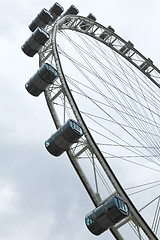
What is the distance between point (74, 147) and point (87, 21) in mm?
14930

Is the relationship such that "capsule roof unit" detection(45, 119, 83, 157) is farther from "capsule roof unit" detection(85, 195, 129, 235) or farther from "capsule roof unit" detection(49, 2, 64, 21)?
"capsule roof unit" detection(49, 2, 64, 21)

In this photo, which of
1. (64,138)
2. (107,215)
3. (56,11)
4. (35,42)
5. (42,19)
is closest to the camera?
(107,215)

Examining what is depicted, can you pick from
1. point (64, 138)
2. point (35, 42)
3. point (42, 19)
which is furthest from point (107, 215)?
point (42, 19)

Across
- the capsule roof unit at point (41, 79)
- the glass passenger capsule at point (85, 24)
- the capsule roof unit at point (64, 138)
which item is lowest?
the capsule roof unit at point (64, 138)

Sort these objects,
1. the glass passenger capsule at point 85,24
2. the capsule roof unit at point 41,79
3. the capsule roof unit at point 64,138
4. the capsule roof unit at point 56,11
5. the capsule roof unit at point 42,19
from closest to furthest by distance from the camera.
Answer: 1. the capsule roof unit at point 64,138
2. the capsule roof unit at point 41,79
3. the capsule roof unit at point 42,19
4. the capsule roof unit at point 56,11
5. the glass passenger capsule at point 85,24

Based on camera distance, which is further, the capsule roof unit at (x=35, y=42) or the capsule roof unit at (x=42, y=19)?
the capsule roof unit at (x=42, y=19)

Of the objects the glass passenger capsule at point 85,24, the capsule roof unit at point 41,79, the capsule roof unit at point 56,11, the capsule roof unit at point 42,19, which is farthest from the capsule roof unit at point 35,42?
the glass passenger capsule at point 85,24

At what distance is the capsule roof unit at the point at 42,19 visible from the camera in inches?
854

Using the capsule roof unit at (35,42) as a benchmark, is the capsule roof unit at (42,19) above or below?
above

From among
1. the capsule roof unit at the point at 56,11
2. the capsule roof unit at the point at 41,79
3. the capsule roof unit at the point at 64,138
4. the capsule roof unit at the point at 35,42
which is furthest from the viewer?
the capsule roof unit at the point at 56,11

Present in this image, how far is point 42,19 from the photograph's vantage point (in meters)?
21.8

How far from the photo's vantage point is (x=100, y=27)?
93.2 feet

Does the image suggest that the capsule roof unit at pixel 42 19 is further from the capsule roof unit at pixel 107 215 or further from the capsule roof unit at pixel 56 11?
the capsule roof unit at pixel 107 215

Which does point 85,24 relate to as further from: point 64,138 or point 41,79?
point 64,138
